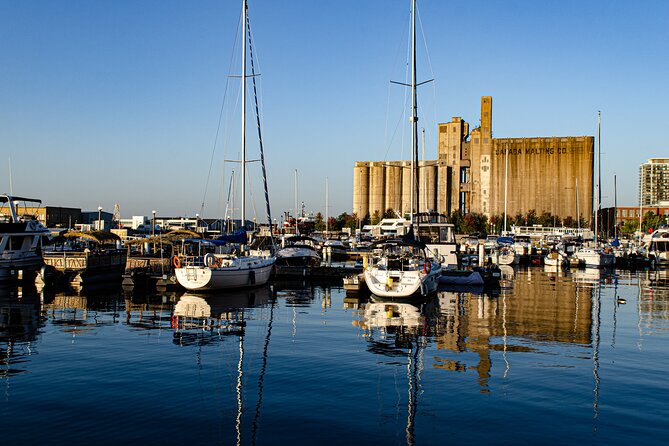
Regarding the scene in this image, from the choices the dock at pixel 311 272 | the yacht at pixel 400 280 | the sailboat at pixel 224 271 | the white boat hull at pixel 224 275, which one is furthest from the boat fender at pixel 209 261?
the dock at pixel 311 272

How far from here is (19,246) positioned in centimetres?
4350

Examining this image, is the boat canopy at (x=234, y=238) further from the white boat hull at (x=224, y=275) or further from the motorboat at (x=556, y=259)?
the motorboat at (x=556, y=259)

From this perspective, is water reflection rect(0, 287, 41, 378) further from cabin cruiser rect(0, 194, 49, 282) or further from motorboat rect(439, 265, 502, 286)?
motorboat rect(439, 265, 502, 286)

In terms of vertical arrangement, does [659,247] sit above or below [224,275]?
above

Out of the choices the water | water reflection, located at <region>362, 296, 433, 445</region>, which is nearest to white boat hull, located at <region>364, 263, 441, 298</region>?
water reflection, located at <region>362, 296, 433, 445</region>

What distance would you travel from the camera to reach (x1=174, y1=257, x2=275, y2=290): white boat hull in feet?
118

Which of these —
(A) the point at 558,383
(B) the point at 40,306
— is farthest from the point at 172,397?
(B) the point at 40,306

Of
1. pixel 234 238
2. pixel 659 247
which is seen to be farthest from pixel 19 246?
pixel 659 247

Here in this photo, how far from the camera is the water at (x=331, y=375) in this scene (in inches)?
471

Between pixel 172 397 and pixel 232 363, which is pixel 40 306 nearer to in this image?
pixel 232 363

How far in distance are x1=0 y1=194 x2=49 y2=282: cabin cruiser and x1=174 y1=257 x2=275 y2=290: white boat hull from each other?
1342cm

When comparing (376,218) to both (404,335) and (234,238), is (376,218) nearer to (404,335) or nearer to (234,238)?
(234,238)

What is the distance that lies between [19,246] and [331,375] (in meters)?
35.6

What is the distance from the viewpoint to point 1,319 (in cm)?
2584
